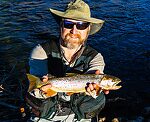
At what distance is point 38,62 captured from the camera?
6.26 meters

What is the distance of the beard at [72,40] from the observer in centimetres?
624

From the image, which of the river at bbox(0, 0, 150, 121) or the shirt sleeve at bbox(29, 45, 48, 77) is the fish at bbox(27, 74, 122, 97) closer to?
the shirt sleeve at bbox(29, 45, 48, 77)

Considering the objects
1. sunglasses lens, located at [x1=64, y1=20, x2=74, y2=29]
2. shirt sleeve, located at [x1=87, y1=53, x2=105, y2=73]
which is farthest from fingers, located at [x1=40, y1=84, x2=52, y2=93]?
sunglasses lens, located at [x1=64, y1=20, x2=74, y2=29]

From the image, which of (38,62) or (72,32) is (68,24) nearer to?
(72,32)

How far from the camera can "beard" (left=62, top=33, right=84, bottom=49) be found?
6242mm

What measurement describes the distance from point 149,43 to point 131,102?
4.73 meters

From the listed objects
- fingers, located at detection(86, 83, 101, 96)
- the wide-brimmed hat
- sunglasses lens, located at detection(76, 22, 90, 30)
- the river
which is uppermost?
the wide-brimmed hat

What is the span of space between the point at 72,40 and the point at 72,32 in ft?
0.49

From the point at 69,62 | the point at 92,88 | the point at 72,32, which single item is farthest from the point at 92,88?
the point at 72,32

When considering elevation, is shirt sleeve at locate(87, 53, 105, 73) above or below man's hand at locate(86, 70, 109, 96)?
above

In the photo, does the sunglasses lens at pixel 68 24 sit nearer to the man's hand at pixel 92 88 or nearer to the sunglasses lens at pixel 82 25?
the sunglasses lens at pixel 82 25

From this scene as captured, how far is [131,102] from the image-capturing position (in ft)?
31.8

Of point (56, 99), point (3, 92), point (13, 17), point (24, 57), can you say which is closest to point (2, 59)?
point (24, 57)

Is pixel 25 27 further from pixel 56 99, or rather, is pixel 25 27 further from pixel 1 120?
pixel 56 99
